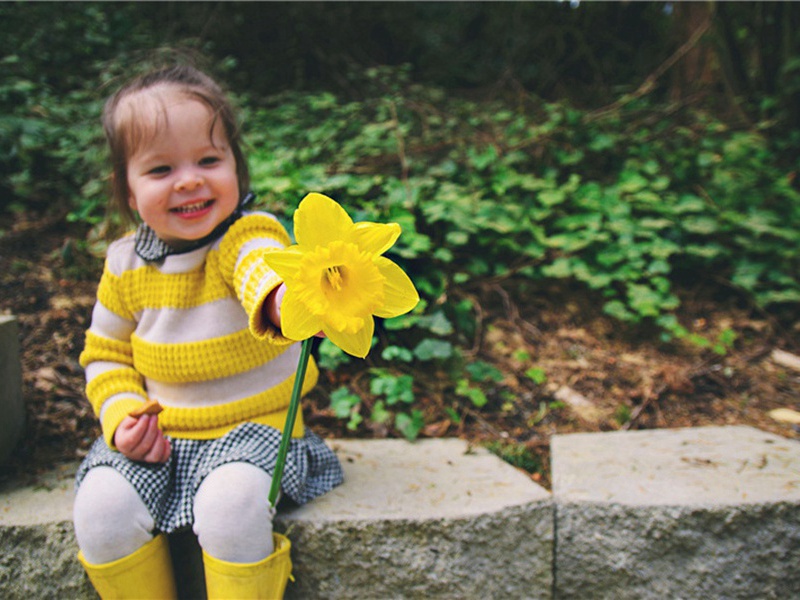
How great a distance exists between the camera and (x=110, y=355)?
1.42m

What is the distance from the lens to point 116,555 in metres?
1.21

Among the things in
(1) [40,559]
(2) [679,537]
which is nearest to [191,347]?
(1) [40,559]

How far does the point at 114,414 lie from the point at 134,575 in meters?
0.34

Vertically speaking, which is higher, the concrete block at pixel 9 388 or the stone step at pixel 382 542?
the concrete block at pixel 9 388

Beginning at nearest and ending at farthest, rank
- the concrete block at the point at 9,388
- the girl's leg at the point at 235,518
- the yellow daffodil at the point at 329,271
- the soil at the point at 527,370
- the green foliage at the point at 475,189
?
the yellow daffodil at the point at 329,271 → the girl's leg at the point at 235,518 → the concrete block at the point at 9,388 → the soil at the point at 527,370 → the green foliage at the point at 475,189

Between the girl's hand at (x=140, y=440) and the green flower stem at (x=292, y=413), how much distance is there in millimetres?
296

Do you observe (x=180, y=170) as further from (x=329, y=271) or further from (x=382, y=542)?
(x=382, y=542)

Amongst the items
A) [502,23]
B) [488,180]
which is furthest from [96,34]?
[502,23]

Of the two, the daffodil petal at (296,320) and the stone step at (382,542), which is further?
the stone step at (382,542)

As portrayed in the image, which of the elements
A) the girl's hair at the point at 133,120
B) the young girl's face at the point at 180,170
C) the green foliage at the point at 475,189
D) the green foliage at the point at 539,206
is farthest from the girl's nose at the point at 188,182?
the green foliage at the point at 539,206

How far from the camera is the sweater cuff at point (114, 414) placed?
130 centimetres

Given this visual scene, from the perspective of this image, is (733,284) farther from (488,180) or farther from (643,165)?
(488,180)

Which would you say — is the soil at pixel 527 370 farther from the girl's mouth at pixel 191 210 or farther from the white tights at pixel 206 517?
the girl's mouth at pixel 191 210

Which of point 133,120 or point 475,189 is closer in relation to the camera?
point 133,120
